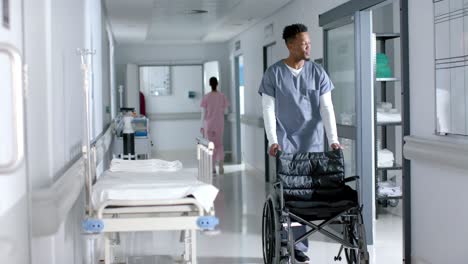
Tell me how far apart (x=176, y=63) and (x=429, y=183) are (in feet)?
39.1

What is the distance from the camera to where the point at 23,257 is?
2.54 metres

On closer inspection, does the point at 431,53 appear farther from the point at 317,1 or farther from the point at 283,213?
the point at 317,1

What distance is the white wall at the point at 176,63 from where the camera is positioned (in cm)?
1530

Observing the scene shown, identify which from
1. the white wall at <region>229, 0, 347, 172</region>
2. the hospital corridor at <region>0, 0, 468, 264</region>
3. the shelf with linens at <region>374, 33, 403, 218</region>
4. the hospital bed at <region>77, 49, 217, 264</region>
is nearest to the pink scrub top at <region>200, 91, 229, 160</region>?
the white wall at <region>229, 0, 347, 172</region>

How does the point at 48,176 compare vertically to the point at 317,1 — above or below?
below

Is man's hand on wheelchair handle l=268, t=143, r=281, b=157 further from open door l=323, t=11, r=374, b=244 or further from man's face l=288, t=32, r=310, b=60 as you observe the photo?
open door l=323, t=11, r=374, b=244

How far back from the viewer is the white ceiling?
841 centimetres

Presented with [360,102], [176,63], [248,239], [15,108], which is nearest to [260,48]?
[360,102]

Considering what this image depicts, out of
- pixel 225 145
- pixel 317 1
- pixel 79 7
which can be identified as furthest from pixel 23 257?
pixel 225 145

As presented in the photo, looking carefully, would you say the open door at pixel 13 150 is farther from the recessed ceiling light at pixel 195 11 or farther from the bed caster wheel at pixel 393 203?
the recessed ceiling light at pixel 195 11

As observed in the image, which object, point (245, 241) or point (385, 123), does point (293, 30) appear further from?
point (385, 123)

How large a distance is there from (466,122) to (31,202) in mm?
2430

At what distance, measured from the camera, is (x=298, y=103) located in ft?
14.5

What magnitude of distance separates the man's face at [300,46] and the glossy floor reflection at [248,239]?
1409mm
